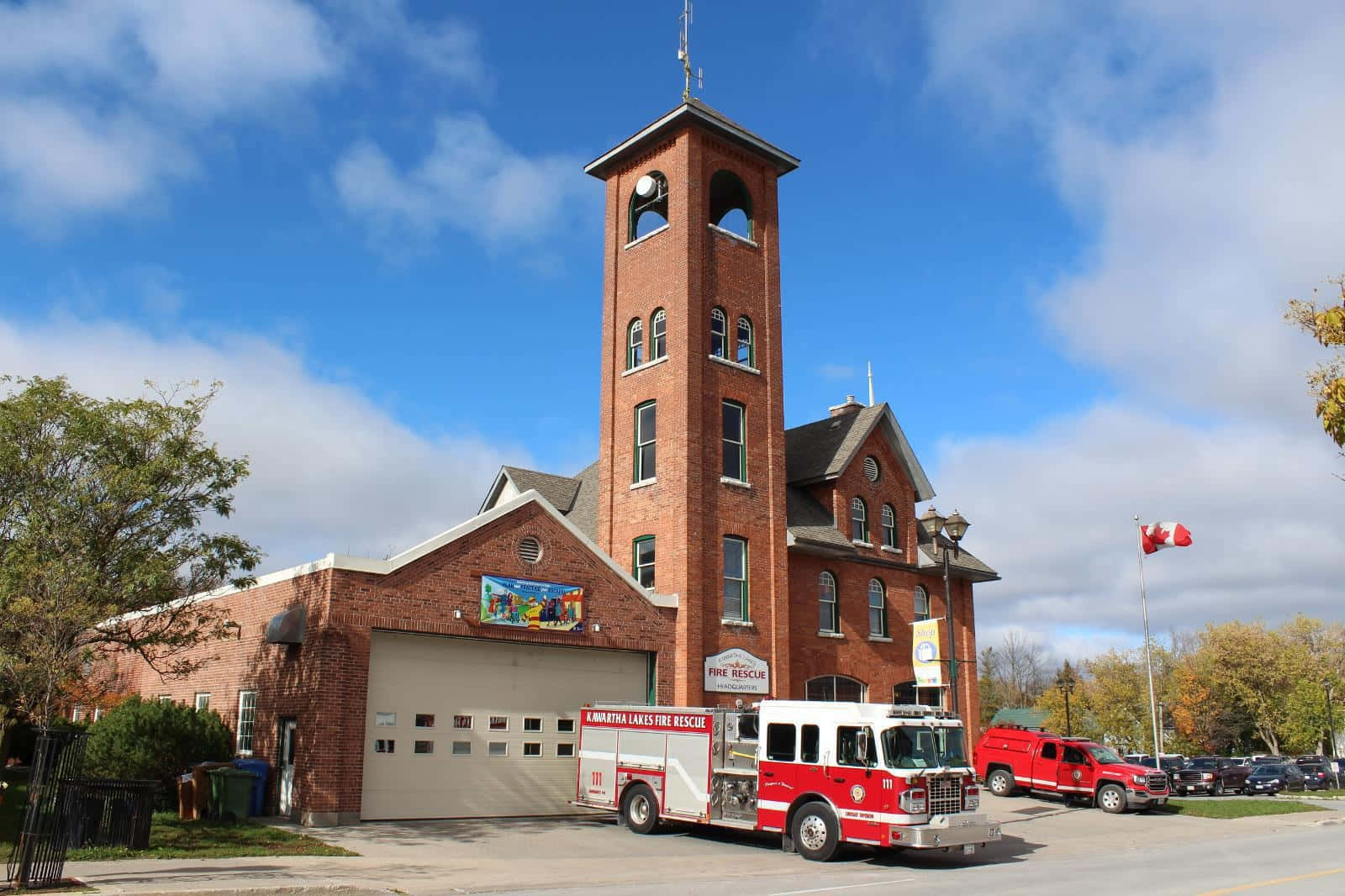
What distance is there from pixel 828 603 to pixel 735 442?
232 inches

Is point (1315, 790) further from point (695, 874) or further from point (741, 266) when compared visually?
point (695, 874)

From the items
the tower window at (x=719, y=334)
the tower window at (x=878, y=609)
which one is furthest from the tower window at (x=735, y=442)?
the tower window at (x=878, y=609)

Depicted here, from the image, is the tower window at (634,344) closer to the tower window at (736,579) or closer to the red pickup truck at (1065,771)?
the tower window at (736,579)

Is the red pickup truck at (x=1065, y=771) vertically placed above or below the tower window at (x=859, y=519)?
below

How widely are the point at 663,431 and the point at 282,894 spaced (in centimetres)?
1699

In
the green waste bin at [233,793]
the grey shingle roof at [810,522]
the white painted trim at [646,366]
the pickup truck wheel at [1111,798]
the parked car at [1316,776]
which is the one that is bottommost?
the parked car at [1316,776]

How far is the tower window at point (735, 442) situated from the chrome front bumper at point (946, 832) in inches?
489

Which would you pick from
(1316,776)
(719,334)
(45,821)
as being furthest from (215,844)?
(1316,776)

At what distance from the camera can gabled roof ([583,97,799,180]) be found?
→ 29.2m

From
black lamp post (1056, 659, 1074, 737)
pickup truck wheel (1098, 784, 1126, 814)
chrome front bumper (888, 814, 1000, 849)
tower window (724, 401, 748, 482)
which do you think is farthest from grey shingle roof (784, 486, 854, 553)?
chrome front bumper (888, 814, 1000, 849)

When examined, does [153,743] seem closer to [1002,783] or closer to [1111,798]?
[1002,783]

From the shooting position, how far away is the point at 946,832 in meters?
17.0

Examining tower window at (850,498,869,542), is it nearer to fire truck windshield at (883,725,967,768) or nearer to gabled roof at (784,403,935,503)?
gabled roof at (784,403,935,503)

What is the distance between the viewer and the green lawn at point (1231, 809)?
27.3 meters
